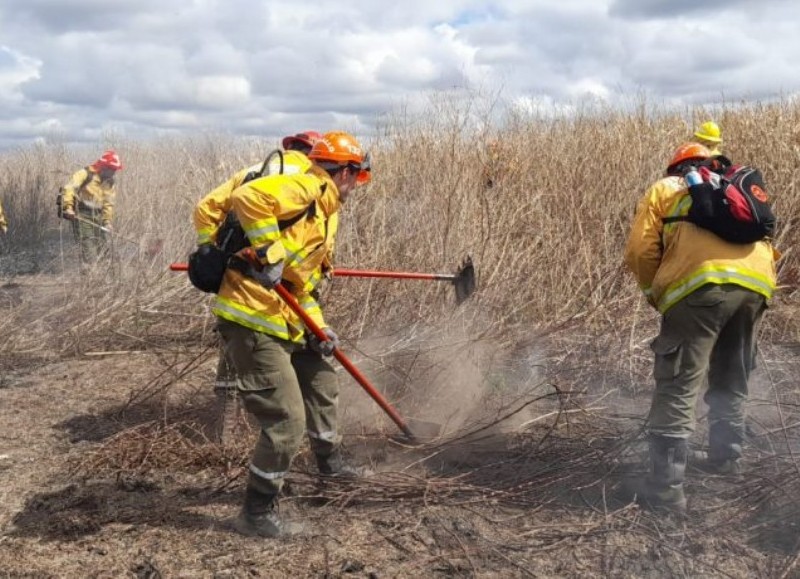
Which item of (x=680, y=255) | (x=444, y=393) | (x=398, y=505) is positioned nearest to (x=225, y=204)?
(x=398, y=505)

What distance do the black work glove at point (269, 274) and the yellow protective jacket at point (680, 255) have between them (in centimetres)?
161

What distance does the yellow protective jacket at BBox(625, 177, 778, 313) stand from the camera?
321 cm

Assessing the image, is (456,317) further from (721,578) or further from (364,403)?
(721,578)

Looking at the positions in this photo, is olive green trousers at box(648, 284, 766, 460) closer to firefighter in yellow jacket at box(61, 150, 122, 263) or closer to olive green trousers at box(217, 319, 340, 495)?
olive green trousers at box(217, 319, 340, 495)

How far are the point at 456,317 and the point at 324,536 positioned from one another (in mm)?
2721

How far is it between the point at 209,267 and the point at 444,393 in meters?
2.33

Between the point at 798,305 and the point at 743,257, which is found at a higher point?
the point at 743,257

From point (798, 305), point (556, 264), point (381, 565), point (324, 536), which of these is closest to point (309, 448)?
point (324, 536)

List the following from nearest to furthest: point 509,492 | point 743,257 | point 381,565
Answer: point 381,565, point 743,257, point 509,492

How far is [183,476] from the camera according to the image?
3.94m

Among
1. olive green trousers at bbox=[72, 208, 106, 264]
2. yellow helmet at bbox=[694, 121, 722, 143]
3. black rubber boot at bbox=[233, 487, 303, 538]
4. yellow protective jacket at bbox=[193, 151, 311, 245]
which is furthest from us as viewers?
olive green trousers at bbox=[72, 208, 106, 264]

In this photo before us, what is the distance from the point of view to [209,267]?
10.3ft

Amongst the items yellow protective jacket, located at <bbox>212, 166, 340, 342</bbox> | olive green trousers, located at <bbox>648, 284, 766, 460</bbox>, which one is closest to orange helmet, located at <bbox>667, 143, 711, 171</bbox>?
olive green trousers, located at <bbox>648, 284, 766, 460</bbox>

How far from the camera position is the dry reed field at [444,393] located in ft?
10.2
